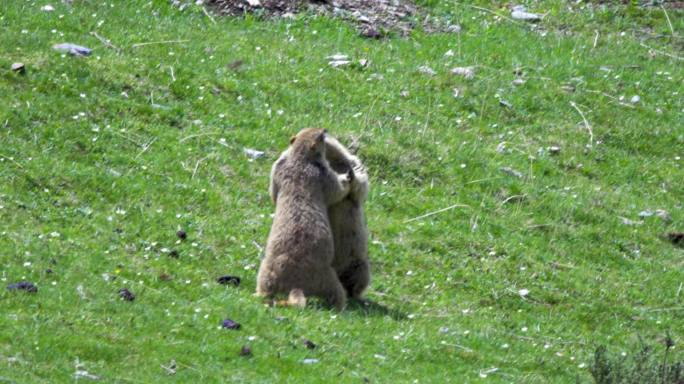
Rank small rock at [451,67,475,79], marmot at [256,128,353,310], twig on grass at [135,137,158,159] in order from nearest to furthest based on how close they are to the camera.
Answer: marmot at [256,128,353,310], twig on grass at [135,137,158,159], small rock at [451,67,475,79]

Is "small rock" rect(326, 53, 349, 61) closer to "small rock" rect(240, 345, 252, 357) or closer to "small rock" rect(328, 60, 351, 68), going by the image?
"small rock" rect(328, 60, 351, 68)

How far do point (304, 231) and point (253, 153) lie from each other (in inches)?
182

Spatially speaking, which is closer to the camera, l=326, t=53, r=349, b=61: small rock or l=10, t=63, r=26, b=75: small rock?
l=10, t=63, r=26, b=75: small rock

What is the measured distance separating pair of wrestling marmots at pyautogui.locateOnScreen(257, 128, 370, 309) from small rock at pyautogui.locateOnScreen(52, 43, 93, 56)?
575 centimetres

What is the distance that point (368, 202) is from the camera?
17.4 meters

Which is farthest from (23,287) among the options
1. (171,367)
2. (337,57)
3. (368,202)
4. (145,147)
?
(337,57)

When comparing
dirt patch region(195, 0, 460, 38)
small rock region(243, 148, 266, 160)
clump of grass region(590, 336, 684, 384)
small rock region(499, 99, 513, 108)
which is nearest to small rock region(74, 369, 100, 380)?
clump of grass region(590, 336, 684, 384)

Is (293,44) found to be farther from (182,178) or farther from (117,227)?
(117,227)

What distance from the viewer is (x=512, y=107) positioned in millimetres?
21125

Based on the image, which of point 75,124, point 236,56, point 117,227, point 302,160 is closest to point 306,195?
point 302,160

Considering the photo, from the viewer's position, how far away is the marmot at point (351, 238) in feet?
46.4

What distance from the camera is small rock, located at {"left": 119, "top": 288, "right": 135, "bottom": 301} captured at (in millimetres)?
12727

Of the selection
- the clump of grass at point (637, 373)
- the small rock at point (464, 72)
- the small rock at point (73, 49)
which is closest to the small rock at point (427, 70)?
the small rock at point (464, 72)

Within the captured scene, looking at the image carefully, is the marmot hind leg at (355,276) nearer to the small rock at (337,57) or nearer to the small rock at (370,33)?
the small rock at (337,57)
